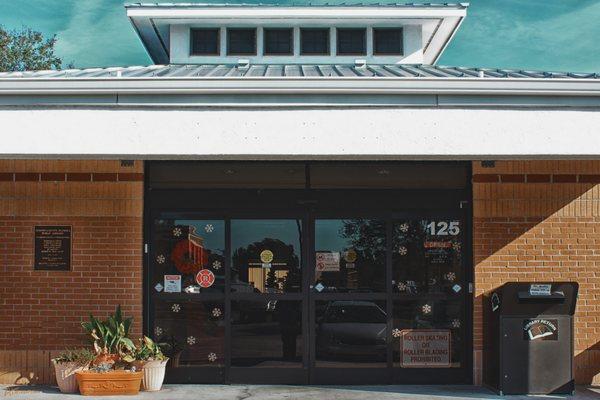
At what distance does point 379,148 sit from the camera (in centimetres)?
919

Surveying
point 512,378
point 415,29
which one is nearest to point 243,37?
point 415,29

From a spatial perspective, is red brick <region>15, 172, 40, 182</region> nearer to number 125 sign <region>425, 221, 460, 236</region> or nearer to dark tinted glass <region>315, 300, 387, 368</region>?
dark tinted glass <region>315, 300, 387, 368</region>

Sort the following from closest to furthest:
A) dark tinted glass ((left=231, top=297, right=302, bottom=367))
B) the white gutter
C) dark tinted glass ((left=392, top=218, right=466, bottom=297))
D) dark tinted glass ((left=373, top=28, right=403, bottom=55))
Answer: the white gutter, dark tinted glass ((left=231, top=297, right=302, bottom=367)), dark tinted glass ((left=392, top=218, right=466, bottom=297)), dark tinted glass ((left=373, top=28, right=403, bottom=55))

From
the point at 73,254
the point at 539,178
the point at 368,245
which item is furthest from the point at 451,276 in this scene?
the point at 73,254

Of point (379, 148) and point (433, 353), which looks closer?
point (379, 148)

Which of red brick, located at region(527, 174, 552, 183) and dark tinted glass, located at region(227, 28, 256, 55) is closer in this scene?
red brick, located at region(527, 174, 552, 183)

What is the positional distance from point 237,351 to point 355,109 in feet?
13.5

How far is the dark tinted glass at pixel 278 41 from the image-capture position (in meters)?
15.6

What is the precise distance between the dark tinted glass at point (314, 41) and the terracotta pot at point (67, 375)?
311 inches

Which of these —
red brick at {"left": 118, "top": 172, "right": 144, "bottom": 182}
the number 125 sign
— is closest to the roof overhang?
red brick at {"left": 118, "top": 172, "right": 144, "bottom": 182}

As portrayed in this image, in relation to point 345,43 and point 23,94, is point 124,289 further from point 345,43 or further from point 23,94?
point 345,43

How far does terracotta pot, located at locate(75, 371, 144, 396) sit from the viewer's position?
33.7 feet

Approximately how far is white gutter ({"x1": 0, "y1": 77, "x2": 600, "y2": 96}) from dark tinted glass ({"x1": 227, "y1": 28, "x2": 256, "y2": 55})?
21.6 ft

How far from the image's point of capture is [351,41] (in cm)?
1580
